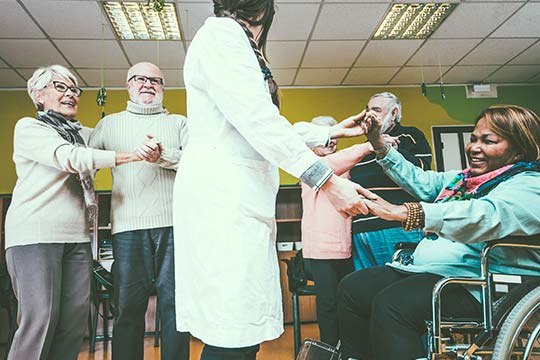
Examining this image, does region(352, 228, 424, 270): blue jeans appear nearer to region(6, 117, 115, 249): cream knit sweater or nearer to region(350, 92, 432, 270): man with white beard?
region(350, 92, 432, 270): man with white beard

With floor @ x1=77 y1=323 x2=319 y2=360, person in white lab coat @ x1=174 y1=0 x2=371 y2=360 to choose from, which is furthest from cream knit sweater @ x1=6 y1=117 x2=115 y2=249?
floor @ x1=77 y1=323 x2=319 y2=360

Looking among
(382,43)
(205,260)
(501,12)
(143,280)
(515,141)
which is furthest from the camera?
(382,43)

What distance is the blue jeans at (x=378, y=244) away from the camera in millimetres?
2197

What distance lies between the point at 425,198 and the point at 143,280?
3.91 feet

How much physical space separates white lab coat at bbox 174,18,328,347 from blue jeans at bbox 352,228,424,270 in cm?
123

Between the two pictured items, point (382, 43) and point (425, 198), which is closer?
point (425, 198)

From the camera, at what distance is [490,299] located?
4.04 ft

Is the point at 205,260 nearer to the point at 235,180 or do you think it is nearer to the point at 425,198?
the point at 235,180

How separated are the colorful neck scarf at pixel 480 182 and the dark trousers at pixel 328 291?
92cm

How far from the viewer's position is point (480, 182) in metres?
1.45

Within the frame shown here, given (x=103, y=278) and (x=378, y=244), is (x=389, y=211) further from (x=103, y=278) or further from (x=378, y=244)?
(x=103, y=278)

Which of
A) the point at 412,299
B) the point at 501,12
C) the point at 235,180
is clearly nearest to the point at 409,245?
the point at 412,299

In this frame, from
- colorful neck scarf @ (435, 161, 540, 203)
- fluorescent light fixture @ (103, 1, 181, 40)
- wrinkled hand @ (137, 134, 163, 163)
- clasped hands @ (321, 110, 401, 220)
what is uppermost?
fluorescent light fixture @ (103, 1, 181, 40)

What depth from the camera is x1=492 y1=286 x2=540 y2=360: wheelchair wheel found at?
1.13m
